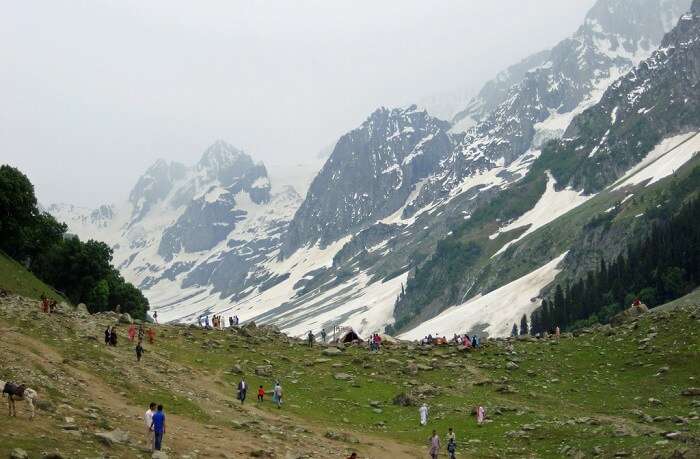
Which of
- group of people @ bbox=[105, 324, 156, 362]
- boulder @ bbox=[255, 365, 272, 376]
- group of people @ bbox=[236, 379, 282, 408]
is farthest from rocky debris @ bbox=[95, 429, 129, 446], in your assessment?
boulder @ bbox=[255, 365, 272, 376]

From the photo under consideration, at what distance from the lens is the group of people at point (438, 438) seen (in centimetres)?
4014

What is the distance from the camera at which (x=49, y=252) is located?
4114 inches

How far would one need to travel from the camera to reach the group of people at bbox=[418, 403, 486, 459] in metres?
40.1

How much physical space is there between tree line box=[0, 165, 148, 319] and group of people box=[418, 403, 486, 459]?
6673 cm

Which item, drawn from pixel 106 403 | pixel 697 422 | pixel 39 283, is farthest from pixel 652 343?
pixel 39 283

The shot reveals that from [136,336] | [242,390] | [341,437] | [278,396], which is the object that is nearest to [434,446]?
[341,437]

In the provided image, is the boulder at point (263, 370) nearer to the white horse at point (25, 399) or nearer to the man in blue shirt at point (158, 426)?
the man in blue shirt at point (158, 426)

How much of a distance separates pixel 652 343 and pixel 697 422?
19925 millimetres

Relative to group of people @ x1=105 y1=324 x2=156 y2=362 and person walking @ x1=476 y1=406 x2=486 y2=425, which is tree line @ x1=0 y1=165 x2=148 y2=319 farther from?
person walking @ x1=476 y1=406 x2=486 y2=425

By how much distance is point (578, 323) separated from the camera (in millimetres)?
173125

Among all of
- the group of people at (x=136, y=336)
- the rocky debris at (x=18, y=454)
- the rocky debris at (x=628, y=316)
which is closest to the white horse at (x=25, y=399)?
the rocky debris at (x=18, y=454)

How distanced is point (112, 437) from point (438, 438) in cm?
1874

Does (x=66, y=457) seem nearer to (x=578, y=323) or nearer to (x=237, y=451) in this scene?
(x=237, y=451)

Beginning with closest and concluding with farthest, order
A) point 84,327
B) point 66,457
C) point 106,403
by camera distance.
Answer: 1. point 66,457
2. point 106,403
3. point 84,327
